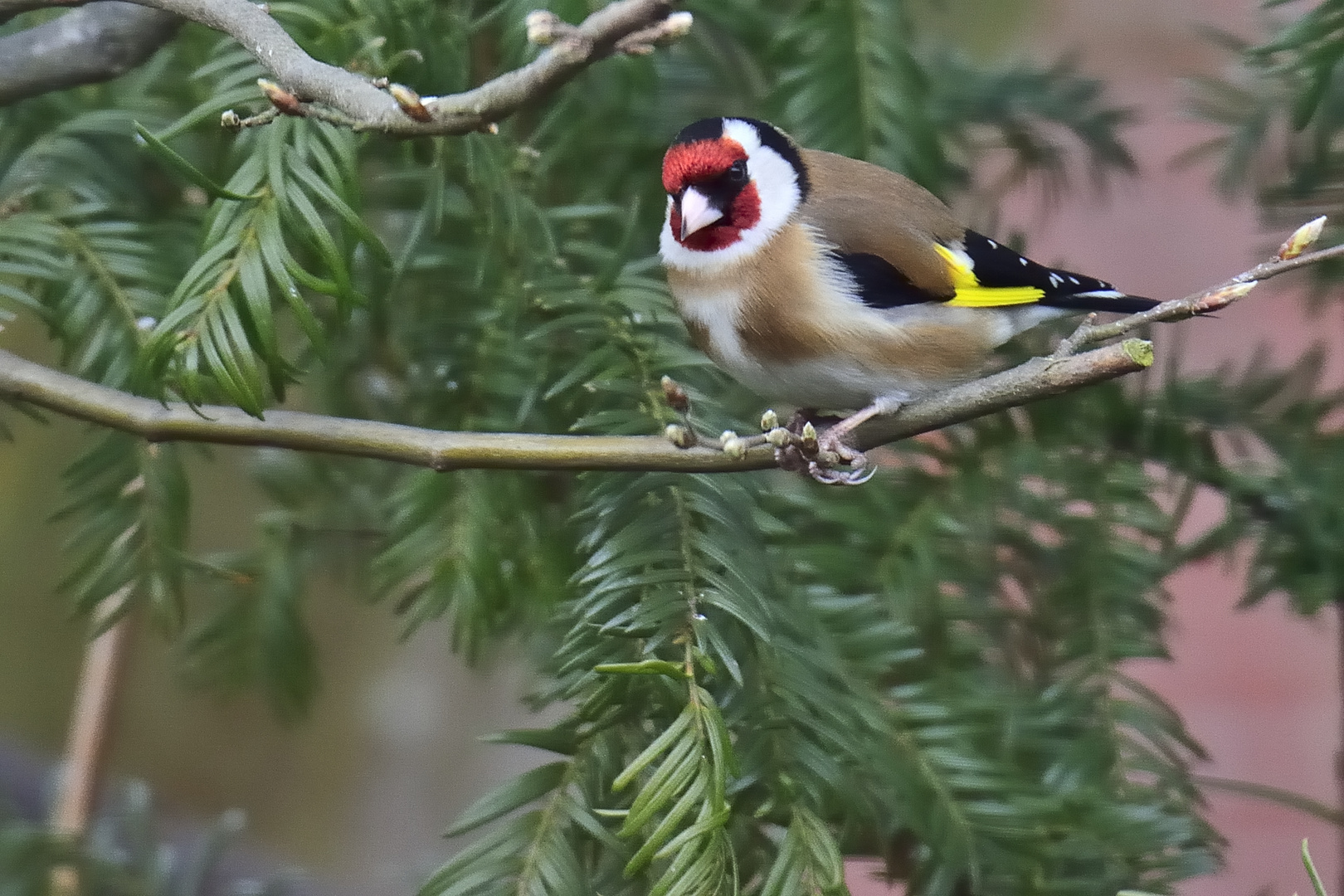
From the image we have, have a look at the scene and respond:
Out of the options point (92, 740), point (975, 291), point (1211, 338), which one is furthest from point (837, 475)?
point (1211, 338)

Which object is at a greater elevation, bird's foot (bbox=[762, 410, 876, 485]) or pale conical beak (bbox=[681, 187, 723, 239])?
pale conical beak (bbox=[681, 187, 723, 239])

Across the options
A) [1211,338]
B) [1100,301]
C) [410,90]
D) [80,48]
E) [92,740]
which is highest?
[1211,338]

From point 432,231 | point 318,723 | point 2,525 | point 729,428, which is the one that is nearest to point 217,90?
point 432,231

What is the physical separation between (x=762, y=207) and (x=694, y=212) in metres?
0.08

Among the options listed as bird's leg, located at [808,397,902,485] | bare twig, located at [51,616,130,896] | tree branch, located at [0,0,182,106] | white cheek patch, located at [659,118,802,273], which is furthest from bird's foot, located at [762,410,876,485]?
bare twig, located at [51,616,130,896]

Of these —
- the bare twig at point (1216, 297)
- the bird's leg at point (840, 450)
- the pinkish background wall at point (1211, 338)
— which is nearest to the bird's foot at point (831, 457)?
the bird's leg at point (840, 450)

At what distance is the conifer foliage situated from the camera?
0.52m

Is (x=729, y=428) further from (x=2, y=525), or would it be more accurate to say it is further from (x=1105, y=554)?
(x=2, y=525)

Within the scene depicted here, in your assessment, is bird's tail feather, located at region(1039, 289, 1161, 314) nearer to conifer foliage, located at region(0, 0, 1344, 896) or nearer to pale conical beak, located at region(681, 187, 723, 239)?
conifer foliage, located at region(0, 0, 1344, 896)

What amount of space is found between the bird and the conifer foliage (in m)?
0.04

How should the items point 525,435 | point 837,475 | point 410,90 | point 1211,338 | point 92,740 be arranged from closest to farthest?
1. point 410,90
2. point 525,435
3. point 837,475
4. point 92,740
5. point 1211,338

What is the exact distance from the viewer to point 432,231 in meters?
0.74

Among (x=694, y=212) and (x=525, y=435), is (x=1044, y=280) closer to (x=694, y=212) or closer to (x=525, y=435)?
(x=694, y=212)

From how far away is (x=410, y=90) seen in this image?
0.38 m
